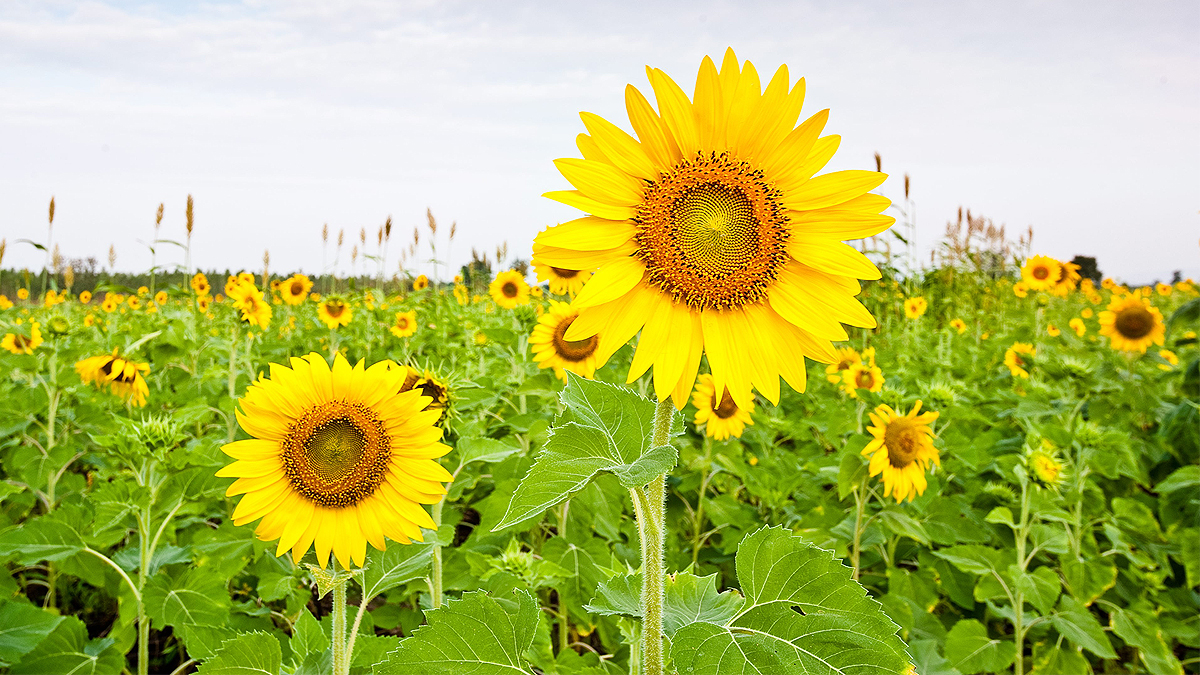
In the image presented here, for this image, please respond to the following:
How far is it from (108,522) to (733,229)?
228cm

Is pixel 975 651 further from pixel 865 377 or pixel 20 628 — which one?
pixel 20 628

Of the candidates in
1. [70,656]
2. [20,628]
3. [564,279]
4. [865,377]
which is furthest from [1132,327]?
[20,628]

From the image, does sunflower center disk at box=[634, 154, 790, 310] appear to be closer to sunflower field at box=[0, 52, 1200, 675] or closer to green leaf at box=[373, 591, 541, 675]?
sunflower field at box=[0, 52, 1200, 675]

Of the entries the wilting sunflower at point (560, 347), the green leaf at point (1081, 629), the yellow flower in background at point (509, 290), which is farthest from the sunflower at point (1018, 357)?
the yellow flower in background at point (509, 290)

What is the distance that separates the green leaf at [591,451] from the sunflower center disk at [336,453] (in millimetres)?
538

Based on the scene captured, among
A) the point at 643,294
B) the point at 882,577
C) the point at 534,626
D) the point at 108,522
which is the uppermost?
the point at 643,294

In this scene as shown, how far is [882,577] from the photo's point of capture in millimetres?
3139

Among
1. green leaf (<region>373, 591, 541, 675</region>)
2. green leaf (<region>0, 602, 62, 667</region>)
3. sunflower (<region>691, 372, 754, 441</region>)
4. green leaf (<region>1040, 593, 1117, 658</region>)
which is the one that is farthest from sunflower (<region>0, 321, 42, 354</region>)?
green leaf (<region>1040, 593, 1117, 658</region>)

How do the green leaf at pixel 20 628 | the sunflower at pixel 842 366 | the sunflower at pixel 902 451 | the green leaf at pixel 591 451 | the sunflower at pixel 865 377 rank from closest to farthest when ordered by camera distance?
the green leaf at pixel 591 451 → the green leaf at pixel 20 628 → the sunflower at pixel 902 451 → the sunflower at pixel 865 377 → the sunflower at pixel 842 366

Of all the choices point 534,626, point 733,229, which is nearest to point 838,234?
point 733,229

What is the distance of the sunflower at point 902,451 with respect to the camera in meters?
2.83

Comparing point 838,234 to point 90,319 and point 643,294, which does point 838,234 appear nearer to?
point 643,294

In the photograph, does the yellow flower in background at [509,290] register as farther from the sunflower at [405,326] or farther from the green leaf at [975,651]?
the green leaf at [975,651]

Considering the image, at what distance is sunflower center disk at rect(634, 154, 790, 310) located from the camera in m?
1.20
